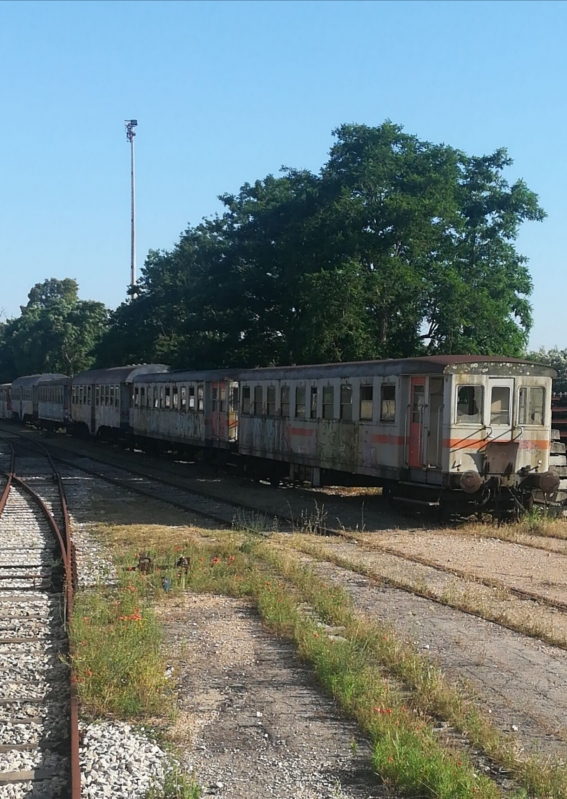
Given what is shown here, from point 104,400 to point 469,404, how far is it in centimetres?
2308

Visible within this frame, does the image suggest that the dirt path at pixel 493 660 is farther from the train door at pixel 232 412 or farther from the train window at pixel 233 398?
the train window at pixel 233 398

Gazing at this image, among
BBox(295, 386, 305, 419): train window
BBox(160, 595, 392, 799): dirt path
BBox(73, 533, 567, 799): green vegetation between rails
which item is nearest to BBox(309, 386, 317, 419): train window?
BBox(295, 386, 305, 419): train window

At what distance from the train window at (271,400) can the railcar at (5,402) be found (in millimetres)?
42140

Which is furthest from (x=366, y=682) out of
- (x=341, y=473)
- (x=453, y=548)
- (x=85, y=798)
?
(x=341, y=473)

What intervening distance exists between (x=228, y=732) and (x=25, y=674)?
1930 millimetres

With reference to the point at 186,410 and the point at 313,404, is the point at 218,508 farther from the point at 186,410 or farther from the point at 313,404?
the point at 186,410

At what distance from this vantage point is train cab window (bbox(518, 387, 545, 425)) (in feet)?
51.1

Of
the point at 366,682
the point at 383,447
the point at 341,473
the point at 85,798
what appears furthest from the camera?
the point at 341,473

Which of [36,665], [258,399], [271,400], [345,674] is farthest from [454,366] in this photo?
[36,665]

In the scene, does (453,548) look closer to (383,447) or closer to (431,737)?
(383,447)

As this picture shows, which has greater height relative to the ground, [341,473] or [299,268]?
[299,268]

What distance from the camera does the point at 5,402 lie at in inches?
2450

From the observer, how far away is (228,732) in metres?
5.94

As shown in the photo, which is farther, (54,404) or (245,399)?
(54,404)
